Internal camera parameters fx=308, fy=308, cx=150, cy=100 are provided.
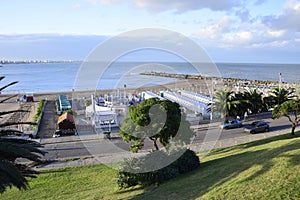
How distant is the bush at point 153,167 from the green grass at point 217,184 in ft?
1.24

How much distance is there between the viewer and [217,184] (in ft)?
32.7

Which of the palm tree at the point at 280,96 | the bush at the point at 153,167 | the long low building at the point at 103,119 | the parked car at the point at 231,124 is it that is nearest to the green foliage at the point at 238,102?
the palm tree at the point at 280,96

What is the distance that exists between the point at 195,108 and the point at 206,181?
84.9 ft

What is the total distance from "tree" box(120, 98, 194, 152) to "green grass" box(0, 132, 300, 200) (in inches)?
103

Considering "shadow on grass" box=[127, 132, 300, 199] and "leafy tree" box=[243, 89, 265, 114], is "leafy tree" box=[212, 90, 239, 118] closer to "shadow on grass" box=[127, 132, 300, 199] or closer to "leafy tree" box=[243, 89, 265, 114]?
"leafy tree" box=[243, 89, 265, 114]

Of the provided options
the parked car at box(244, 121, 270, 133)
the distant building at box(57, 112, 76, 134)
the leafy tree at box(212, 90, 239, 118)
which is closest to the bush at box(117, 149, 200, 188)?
the parked car at box(244, 121, 270, 133)

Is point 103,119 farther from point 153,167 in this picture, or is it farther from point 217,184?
point 217,184

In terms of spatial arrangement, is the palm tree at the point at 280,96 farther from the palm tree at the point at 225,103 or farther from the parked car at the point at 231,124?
the parked car at the point at 231,124

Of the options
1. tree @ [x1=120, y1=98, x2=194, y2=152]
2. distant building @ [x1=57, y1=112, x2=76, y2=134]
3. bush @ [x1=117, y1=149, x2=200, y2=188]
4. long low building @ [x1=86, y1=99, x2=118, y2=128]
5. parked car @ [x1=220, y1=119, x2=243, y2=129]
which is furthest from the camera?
long low building @ [x1=86, y1=99, x2=118, y2=128]

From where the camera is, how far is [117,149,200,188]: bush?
43.0 feet

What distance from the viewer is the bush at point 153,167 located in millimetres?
13117

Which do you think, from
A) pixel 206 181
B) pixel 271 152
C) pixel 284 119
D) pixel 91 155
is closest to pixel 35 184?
pixel 91 155

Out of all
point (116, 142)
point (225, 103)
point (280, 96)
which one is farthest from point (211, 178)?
point (280, 96)

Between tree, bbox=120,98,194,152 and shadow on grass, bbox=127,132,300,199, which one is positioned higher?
→ tree, bbox=120,98,194,152
